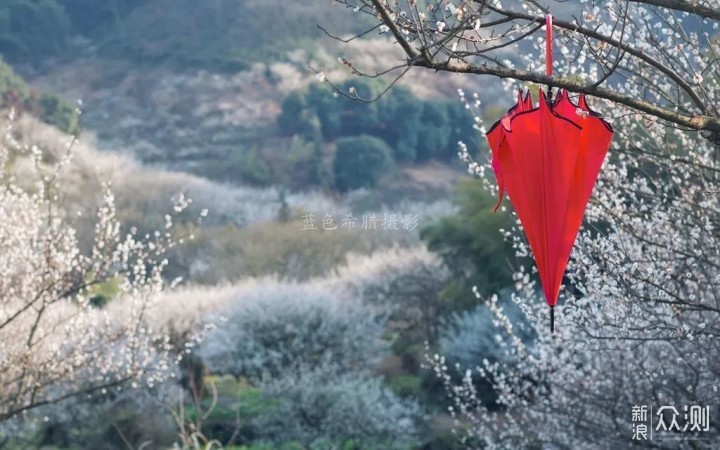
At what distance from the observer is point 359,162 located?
2933 centimetres

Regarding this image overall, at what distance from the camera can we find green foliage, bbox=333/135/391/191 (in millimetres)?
29281

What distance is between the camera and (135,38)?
116 feet

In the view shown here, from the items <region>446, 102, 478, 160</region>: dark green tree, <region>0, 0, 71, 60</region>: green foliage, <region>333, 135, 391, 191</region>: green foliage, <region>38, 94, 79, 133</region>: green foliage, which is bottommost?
<region>333, 135, 391, 191</region>: green foliage

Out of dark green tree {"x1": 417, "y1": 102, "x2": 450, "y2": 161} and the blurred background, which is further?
dark green tree {"x1": 417, "y1": 102, "x2": 450, "y2": 161}

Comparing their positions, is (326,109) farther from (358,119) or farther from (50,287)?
(50,287)

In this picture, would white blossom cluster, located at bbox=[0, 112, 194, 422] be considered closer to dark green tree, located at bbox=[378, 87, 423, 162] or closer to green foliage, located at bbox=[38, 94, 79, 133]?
green foliage, located at bbox=[38, 94, 79, 133]

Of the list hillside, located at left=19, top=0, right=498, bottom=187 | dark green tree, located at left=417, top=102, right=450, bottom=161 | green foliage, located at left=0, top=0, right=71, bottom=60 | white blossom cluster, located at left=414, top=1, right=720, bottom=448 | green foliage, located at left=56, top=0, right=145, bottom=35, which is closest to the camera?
white blossom cluster, located at left=414, top=1, right=720, bottom=448

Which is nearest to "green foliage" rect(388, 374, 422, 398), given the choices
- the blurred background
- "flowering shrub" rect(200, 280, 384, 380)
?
the blurred background

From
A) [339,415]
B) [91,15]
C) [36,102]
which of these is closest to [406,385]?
[339,415]

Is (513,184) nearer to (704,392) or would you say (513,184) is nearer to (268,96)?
(704,392)

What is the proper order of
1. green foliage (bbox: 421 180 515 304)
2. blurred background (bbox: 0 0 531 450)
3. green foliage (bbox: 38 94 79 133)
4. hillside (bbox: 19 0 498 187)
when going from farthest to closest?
1. hillside (bbox: 19 0 498 187)
2. green foliage (bbox: 38 94 79 133)
3. green foliage (bbox: 421 180 515 304)
4. blurred background (bbox: 0 0 531 450)

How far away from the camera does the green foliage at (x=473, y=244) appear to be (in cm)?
1352

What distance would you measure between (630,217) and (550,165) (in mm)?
2699

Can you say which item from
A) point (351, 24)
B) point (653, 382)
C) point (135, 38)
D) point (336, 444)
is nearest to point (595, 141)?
point (653, 382)
